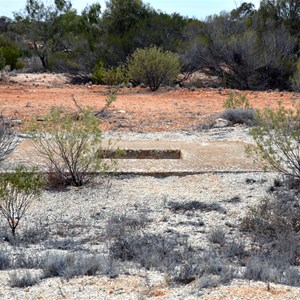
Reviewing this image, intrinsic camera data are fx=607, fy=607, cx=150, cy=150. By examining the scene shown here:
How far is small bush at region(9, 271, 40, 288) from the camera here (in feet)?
14.5

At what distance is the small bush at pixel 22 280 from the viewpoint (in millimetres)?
4430

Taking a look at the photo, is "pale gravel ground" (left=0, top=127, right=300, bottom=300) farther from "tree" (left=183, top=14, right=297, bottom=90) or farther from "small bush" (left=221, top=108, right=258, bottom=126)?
"tree" (left=183, top=14, right=297, bottom=90)

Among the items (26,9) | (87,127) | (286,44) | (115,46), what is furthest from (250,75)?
(26,9)

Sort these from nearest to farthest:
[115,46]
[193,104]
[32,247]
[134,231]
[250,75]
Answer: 1. [32,247]
2. [134,231]
3. [193,104]
4. [250,75]
5. [115,46]

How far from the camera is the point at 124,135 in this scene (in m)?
12.2

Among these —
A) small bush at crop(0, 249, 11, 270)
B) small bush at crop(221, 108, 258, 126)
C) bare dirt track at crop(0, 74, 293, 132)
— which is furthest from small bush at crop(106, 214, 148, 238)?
small bush at crop(221, 108, 258, 126)

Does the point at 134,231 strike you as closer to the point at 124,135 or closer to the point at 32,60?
the point at 124,135

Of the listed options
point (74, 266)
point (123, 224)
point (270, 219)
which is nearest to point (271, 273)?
point (74, 266)

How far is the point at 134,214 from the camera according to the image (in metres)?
7.17

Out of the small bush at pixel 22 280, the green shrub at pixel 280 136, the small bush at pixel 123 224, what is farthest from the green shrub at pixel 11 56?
the small bush at pixel 22 280

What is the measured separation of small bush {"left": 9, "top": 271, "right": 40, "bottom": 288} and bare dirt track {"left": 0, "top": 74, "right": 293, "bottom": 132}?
8485mm

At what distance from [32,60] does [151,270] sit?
34.6 m

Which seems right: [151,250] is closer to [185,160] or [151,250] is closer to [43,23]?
[185,160]

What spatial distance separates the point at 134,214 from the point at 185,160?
2566 millimetres
